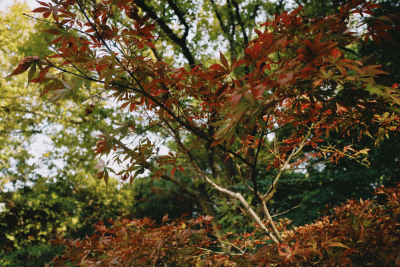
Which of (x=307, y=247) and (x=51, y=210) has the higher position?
(x=51, y=210)

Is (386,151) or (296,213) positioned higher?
(386,151)

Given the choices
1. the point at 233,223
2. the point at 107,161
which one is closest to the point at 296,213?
the point at 233,223

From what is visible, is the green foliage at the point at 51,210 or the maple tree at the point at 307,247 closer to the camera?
the maple tree at the point at 307,247

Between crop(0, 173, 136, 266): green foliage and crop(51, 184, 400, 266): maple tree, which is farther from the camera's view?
crop(0, 173, 136, 266): green foliage

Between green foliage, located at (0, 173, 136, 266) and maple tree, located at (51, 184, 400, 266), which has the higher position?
green foliage, located at (0, 173, 136, 266)

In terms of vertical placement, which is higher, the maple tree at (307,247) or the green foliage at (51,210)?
the green foliage at (51,210)

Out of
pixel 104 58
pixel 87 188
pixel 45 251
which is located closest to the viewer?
pixel 104 58

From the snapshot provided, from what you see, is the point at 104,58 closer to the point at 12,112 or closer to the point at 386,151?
the point at 386,151

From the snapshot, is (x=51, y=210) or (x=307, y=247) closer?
(x=307, y=247)

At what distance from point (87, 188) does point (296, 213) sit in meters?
9.04

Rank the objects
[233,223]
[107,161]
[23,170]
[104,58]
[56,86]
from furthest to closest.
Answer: [23,170] → [233,223] → [107,161] → [56,86] → [104,58]

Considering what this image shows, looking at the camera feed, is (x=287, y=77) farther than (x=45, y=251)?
No

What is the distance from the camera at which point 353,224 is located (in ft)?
4.96

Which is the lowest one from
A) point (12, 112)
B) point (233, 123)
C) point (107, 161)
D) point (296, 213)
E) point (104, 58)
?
point (296, 213)
